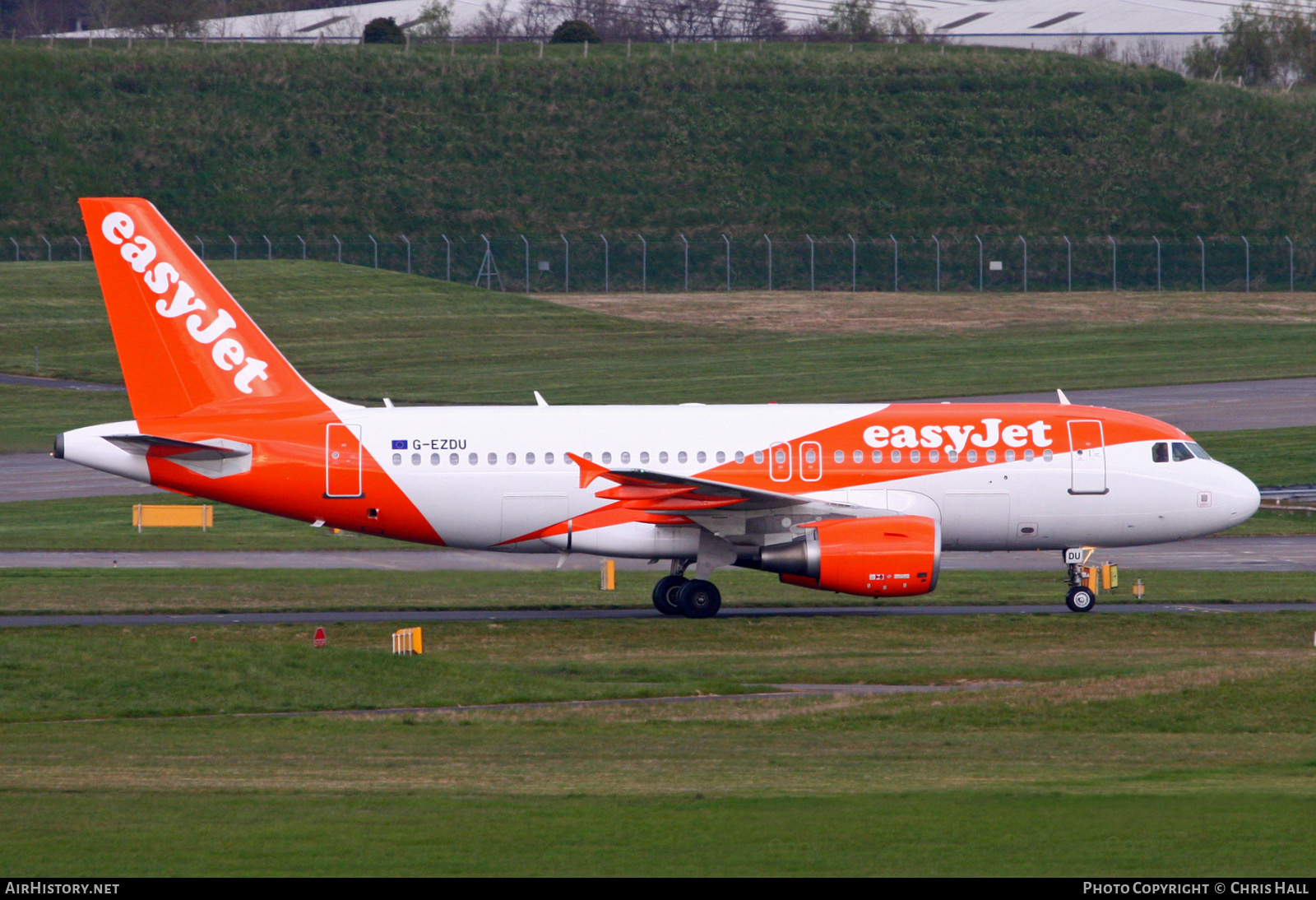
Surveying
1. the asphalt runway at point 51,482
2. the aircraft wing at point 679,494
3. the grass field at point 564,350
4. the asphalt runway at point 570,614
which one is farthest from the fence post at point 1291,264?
the aircraft wing at point 679,494

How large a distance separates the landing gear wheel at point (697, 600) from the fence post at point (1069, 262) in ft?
264

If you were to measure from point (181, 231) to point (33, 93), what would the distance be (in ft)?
67.5

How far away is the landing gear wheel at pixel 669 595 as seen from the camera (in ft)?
105

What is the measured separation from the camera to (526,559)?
42.8m

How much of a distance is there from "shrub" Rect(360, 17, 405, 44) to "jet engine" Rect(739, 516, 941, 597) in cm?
11744

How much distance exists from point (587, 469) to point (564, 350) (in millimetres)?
55687

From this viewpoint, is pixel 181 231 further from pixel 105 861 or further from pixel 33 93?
pixel 105 861

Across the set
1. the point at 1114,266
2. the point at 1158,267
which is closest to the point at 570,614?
the point at 1114,266

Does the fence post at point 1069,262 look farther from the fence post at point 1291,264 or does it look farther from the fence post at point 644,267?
the fence post at point 644,267

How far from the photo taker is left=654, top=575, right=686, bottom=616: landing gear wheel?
32156 millimetres

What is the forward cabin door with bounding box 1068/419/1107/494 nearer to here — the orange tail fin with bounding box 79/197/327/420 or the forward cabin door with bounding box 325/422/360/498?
the forward cabin door with bounding box 325/422/360/498

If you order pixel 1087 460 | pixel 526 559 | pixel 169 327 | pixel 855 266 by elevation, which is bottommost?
pixel 526 559

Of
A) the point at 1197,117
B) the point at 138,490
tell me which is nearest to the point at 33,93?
the point at 138,490

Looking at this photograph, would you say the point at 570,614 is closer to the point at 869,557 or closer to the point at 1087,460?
the point at 869,557
